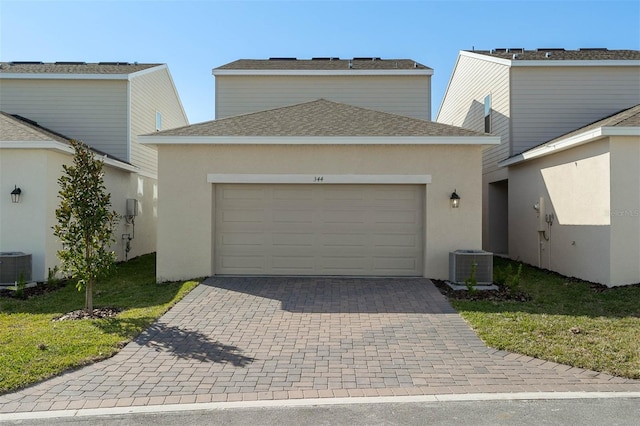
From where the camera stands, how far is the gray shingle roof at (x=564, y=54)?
14602 millimetres

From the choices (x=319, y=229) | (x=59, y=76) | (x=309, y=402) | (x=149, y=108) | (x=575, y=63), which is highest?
(x=575, y=63)

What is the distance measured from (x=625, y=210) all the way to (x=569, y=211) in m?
1.60

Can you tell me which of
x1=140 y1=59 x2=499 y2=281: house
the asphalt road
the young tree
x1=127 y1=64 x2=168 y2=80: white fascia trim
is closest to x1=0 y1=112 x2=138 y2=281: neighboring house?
x1=140 y1=59 x2=499 y2=281: house

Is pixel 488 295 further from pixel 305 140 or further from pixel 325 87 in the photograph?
pixel 325 87

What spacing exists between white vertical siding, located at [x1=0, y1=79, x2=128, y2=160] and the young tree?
807cm

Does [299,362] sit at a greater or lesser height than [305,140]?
lesser

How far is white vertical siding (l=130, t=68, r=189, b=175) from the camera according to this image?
1562 centimetres

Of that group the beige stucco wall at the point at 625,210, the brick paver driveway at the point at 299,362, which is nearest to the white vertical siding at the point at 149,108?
the brick paver driveway at the point at 299,362

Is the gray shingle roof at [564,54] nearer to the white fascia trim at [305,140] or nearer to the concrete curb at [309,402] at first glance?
the white fascia trim at [305,140]

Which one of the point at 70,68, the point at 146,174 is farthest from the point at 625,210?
the point at 70,68

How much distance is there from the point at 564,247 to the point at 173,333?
946cm

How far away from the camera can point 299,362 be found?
5.44 m

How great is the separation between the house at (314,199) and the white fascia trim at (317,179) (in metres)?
0.02

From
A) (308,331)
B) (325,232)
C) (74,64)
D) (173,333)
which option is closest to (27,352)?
(173,333)
